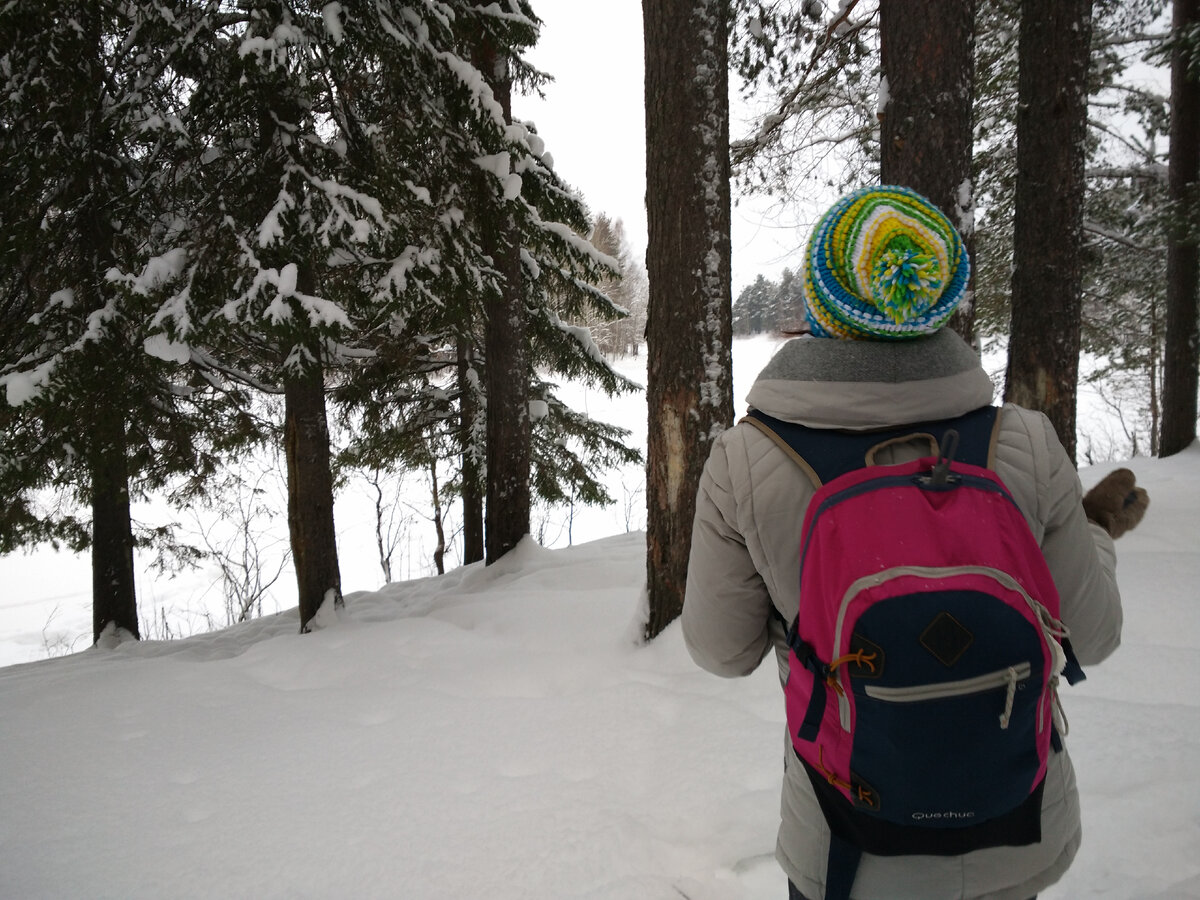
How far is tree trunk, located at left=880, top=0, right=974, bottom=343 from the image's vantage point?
154 inches

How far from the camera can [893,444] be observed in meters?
1.19

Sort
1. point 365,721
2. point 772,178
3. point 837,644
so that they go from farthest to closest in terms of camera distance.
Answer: point 772,178, point 365,721, point 837,644

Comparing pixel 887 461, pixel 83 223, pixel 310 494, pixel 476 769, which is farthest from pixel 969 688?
pixel 83 223

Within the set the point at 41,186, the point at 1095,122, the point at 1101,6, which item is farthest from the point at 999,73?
the point at 41,186

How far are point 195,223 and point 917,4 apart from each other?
5.38 metres

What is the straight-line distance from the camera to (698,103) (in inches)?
150

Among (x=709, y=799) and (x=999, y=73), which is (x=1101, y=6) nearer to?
(x=999, y=73)

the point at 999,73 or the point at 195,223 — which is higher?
the point at 999,73

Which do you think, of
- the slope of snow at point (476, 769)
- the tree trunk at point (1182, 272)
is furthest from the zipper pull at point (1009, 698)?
the tree trunk at point (1182, 272)

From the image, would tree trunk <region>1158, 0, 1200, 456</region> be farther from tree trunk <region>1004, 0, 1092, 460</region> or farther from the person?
the person

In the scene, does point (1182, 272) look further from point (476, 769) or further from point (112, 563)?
point (112, 563)

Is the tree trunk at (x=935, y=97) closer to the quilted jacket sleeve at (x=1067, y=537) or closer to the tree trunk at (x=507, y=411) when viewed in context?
the quilted jacket sleeve at (x=1067, y=537)

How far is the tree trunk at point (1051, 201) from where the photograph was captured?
5.42 metres

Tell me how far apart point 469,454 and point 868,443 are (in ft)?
23.0
